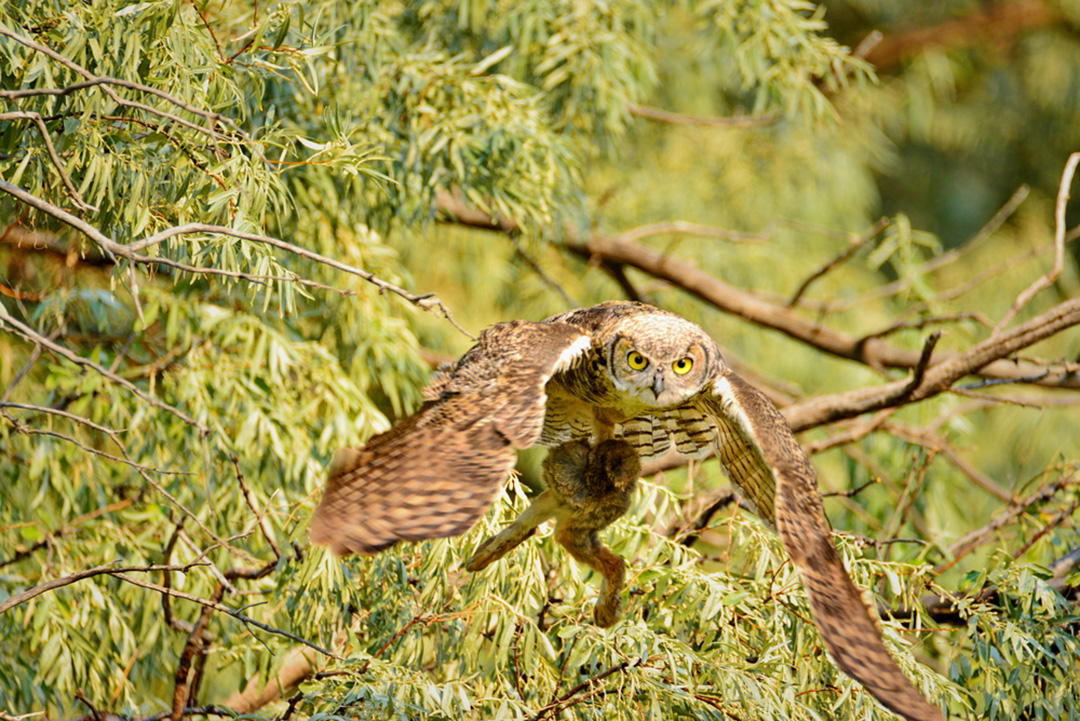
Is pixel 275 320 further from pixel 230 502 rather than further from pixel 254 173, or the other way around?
pixel 254 173

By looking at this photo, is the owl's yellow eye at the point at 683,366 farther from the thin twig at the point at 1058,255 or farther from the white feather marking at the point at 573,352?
the thin twig at the point at 1058,255

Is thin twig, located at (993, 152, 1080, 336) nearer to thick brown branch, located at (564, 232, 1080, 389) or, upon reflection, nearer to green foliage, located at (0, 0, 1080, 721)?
green foliage, located at (0, 0, 1080, 721)

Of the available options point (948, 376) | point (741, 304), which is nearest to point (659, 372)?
point (948, 376)

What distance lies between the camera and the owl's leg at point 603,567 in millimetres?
2369

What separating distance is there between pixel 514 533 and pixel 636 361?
0.48 metres

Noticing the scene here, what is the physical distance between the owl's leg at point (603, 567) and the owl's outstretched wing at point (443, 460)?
0.54 metres

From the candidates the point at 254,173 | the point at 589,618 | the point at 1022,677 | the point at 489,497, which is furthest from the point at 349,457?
the point at 1022,677

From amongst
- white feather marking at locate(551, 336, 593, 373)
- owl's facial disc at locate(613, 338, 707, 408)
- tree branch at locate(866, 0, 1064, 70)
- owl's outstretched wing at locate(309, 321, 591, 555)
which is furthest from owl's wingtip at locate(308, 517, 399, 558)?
tree branch at locate(866, 0, 1064, 70)

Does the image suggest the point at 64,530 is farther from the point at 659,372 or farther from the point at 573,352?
the point at 659,372

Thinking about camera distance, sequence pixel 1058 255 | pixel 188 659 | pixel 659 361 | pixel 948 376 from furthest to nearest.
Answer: pixel 1058 255 → pixel 948 376 → pixel 188 659 → pixel 659 361

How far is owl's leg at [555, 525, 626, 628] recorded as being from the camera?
2369 millimetres

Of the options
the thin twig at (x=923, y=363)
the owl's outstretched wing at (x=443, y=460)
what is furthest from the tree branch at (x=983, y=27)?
the owl's outstretched wing at (x=443, y=460)

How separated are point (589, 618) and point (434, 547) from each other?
1.47ft

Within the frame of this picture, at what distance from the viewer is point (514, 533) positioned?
7.44 ft
